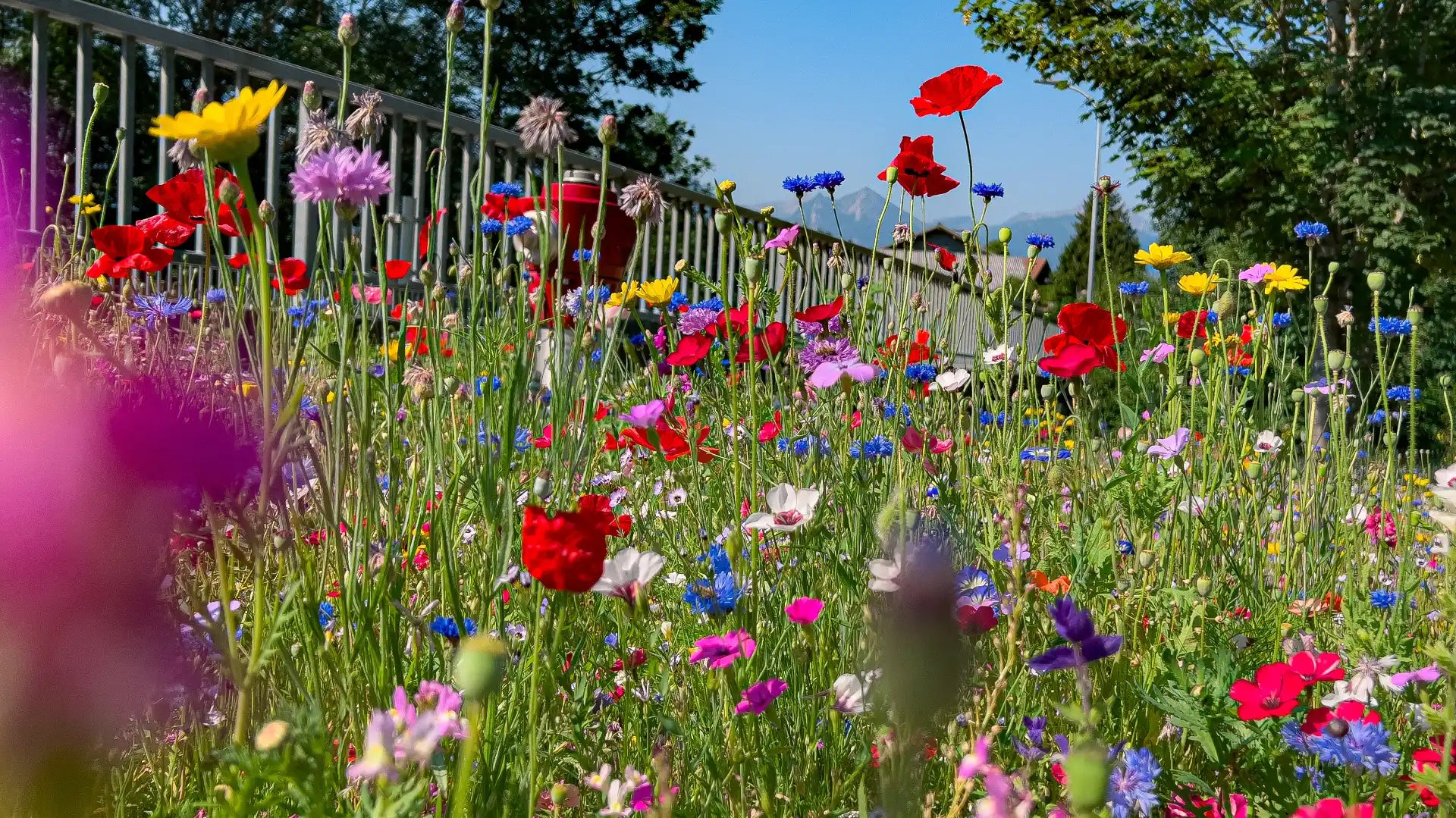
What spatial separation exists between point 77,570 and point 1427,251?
12915 mm

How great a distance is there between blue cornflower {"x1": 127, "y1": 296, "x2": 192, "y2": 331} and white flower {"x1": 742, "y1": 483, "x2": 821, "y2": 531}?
1.32 m

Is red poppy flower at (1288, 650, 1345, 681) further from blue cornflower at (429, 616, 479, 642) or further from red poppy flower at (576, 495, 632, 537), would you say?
blue cornflower at (429, 616, 479, 642)

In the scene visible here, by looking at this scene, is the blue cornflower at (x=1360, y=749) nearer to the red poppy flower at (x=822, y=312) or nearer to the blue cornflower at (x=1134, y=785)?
the blue cornflower at (x=1134, y=785)

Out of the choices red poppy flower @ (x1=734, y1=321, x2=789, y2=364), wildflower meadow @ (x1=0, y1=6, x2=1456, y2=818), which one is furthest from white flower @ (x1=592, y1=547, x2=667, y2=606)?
red poppy flower @ (x1=734, y1=321, x2=789, y2=364)

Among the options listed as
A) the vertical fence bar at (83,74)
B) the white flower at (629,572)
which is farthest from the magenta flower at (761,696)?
the vertical fence bar at (83,74)

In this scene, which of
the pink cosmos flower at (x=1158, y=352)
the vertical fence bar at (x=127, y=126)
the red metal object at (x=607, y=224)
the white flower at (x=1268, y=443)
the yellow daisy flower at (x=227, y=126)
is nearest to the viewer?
the yellow daisy flower at (x=227, y=126)

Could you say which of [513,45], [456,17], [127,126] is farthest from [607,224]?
[513,45]

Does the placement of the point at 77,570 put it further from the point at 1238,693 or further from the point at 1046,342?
the point at 1046,342

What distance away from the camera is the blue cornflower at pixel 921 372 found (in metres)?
1.91

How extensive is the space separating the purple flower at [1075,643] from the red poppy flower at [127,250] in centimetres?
132

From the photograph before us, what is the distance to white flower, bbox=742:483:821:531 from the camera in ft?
3.69

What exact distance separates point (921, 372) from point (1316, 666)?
0.88 m

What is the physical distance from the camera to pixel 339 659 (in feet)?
3.55

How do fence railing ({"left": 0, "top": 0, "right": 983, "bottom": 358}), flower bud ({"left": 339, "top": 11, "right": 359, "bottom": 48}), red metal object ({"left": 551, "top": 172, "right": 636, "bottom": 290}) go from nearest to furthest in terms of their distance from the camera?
flower bud ({"left": 339, "top": 11, "right": 359, "bottom": 48})
fence railing ({"left": 0, "top": 0, "right": 983, "bottom": 358})
red metal object ({"left": 551, "top": 172, "right": 636, "bottom": 290})
